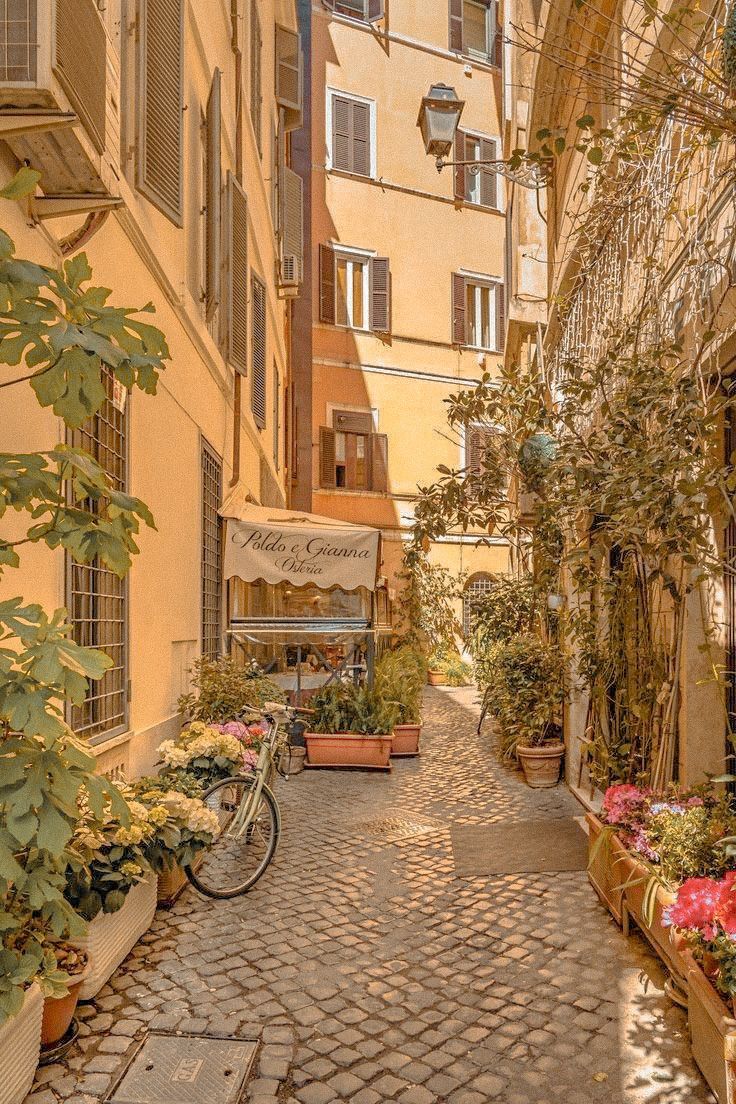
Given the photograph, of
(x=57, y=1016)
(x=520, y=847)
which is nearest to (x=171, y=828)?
(x=57, y=1016)

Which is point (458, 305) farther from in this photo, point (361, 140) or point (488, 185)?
point (361, 140)

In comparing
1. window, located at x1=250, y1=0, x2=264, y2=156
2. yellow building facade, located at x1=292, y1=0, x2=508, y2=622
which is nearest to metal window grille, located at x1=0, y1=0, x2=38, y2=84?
window, located at x1=250, y1=0, x2=264, y2=156

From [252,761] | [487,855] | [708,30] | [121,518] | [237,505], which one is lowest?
[487,855]

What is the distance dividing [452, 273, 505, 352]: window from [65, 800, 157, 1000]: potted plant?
18.1 meters

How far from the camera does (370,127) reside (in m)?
19.9

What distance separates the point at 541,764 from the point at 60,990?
6002mm

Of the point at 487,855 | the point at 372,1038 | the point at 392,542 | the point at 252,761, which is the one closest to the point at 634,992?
the point at 372,1038

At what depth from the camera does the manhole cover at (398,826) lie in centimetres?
657

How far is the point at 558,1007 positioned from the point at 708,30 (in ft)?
14.6

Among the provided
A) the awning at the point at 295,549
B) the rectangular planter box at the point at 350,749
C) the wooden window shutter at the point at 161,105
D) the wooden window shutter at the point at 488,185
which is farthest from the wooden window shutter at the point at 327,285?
the wooden window shutter at the point at 161,105

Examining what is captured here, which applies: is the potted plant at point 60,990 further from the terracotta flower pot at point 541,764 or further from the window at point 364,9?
the window at point 364,9

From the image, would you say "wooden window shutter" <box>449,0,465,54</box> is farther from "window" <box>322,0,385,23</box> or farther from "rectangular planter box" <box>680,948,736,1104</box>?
"rectangular planter box" <box>680,948,736,1104</box>

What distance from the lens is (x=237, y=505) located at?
932 centimetres

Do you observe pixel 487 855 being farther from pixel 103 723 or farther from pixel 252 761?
pixel 103 723
